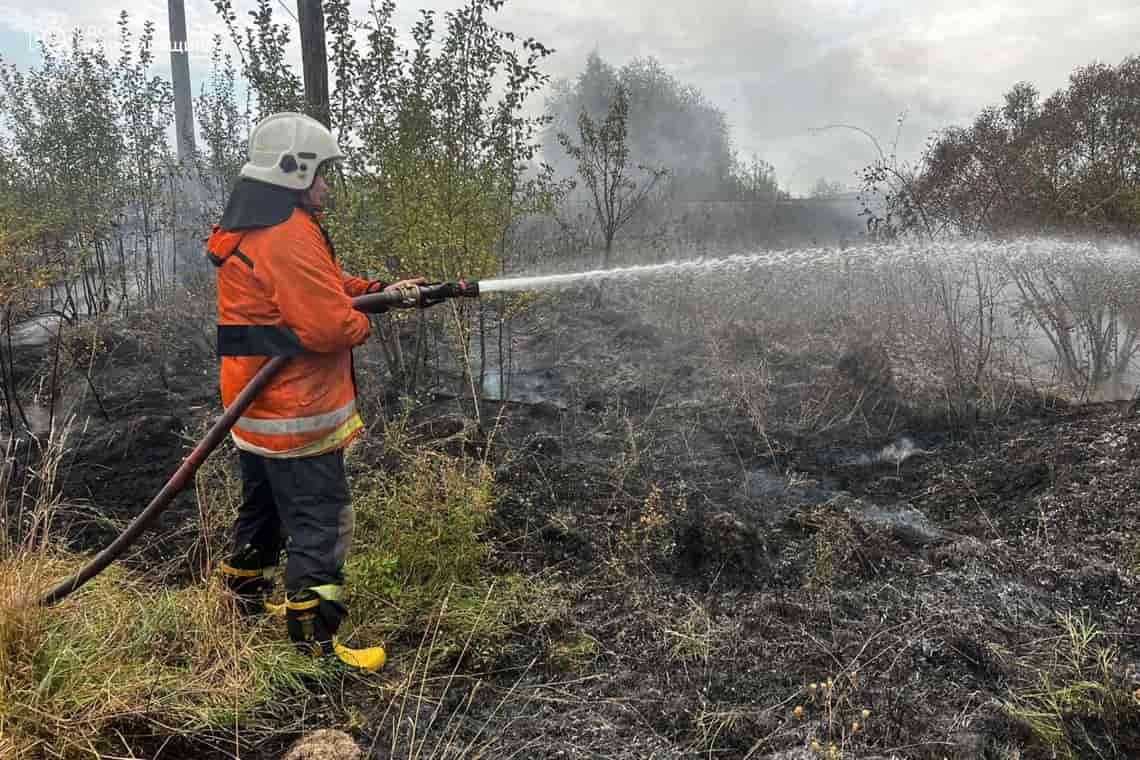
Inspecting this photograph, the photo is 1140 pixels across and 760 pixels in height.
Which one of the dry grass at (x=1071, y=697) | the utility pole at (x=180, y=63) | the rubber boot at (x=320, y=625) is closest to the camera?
the dry grass at (x=1071, y=697)

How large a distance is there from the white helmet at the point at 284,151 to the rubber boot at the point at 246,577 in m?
1.46

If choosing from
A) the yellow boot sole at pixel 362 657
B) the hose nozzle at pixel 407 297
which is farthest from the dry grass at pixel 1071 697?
the hose nozzle at pixel 407 297

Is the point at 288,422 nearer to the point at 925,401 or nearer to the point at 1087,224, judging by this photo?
the point at 925,401

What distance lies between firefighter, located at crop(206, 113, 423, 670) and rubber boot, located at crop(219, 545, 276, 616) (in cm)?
33

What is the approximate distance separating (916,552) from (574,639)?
1.94 meters

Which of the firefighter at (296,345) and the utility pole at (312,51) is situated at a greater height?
the utility pole at (312,51)

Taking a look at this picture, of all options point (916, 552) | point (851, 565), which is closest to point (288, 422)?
point (851, 565)

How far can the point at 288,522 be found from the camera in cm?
251

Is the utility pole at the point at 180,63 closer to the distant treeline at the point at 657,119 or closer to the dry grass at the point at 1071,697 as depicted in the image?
the distant treeline at the point at 657,119

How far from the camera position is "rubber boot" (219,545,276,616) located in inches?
106

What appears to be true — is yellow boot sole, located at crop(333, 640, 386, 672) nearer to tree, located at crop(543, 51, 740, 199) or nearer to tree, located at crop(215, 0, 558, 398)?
tree, located at crop(215, 0, 558, 398)

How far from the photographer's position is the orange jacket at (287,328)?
2322 millimetres

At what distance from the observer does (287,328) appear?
94.0 inches

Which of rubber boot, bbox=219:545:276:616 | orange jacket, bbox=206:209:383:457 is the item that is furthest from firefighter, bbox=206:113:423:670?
rubber boot, bbox=219:545:276:616
